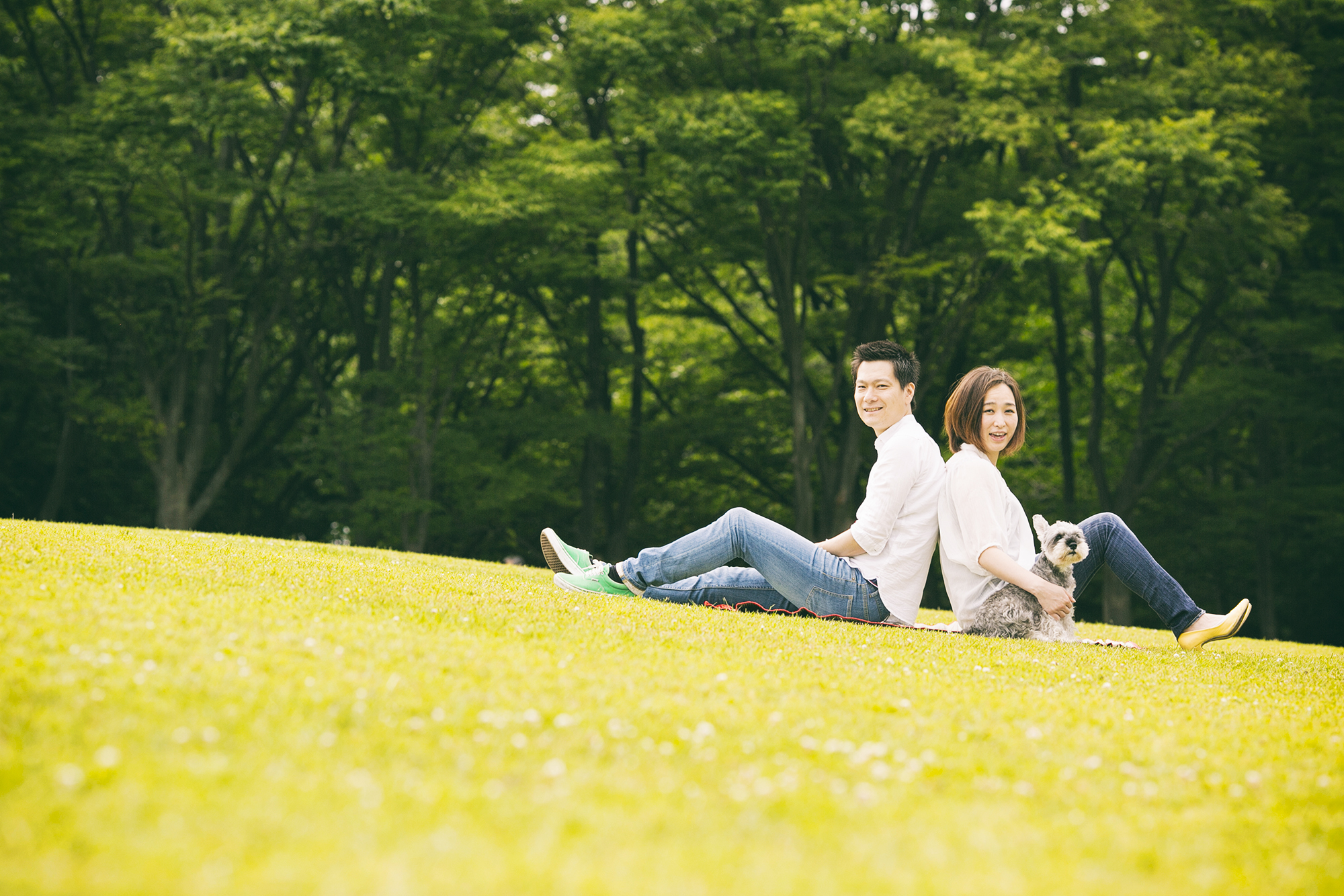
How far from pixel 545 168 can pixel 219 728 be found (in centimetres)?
1829

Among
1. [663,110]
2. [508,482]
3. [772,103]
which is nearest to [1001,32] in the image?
[772,103]

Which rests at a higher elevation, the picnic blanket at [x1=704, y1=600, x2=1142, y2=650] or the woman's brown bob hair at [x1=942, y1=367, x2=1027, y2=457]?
the woman's brown bob hair at [x1=942, y1=367, x2=1027, y2=457]

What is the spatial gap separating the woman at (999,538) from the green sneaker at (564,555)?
256cm

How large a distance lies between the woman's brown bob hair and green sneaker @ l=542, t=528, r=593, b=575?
2.75m

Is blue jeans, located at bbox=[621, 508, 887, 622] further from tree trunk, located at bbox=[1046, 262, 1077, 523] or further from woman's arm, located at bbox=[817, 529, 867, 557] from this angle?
tree trunk, located at bbox=[1046, 262, 1077, 523]

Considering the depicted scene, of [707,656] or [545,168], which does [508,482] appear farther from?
[707,656]

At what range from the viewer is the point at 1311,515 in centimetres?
2145

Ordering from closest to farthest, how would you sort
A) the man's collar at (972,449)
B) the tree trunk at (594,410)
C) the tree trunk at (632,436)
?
1. the man's collar at (972,449)
2. the tree trunk at (594,410)
3. the tree trunk at (632,436)

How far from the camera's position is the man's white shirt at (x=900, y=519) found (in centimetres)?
695

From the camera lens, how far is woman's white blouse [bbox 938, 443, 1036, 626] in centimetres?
683

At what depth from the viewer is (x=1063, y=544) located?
675 cm

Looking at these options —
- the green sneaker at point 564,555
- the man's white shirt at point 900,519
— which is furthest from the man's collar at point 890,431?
the green sneaker at point 564,555

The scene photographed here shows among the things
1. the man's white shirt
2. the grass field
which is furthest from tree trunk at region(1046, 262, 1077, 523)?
the grass field

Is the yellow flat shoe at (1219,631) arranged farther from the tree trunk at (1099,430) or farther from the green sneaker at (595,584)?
the tree trunk at (1099,430)
